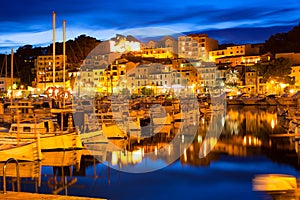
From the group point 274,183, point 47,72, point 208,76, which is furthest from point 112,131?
point 47,72

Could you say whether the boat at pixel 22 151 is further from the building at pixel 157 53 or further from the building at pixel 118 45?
the building at pixel 157 53

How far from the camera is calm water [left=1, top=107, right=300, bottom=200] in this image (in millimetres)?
11688

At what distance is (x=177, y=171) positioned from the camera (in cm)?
1446

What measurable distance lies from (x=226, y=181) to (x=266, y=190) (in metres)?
1.61

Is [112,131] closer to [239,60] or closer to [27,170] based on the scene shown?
[27,170]

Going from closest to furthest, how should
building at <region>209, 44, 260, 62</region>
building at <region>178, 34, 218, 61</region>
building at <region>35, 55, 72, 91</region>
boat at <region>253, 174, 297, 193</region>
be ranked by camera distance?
boat at <region>253, 174, 297, 193</region> < building at <region>35, 55, 72, 91</region> < building at <region>209, 44, 260, 62</region> < building at <region>178, 34, 218, 61</region>

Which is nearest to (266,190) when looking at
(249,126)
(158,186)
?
(158,186)

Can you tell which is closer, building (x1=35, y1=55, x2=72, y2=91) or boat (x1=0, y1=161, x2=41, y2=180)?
boat (x1=0, y1=161, x2=41, y2=180)

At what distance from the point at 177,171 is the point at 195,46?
278 ft

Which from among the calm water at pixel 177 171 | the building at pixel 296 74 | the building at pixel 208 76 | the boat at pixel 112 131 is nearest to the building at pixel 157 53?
the building at pixel 208 76

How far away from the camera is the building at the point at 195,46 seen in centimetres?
9456

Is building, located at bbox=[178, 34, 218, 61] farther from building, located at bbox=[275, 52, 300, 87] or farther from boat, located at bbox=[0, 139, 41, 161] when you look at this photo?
boat, located at bbox=[0, 139, 41, 161]

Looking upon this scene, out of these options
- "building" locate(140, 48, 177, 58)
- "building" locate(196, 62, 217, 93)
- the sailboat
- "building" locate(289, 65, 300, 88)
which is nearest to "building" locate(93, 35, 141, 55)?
"building" locate(140, 48, 177, 58)

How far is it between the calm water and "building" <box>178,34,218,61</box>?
74625 mm
